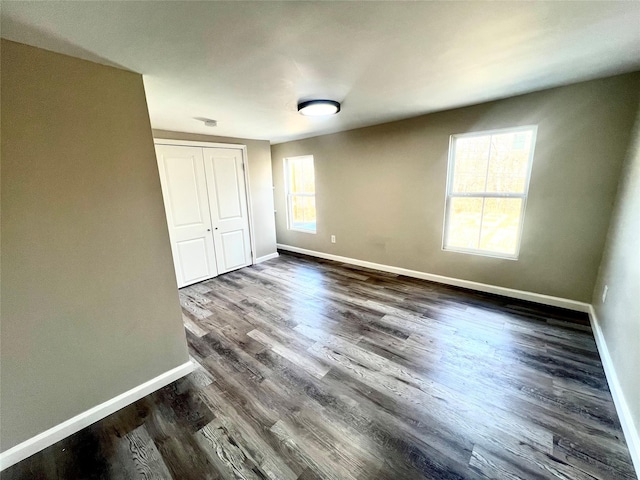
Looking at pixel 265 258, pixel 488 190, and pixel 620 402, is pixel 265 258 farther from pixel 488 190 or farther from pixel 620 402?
pixel 620 402

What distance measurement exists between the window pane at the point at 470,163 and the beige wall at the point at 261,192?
318 cm

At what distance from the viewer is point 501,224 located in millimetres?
3031

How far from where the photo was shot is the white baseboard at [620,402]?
4.27ft

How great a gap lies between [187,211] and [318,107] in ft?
8.18

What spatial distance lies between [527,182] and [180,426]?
3892 millimetres

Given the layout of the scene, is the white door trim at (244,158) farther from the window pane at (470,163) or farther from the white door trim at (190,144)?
the window pane at (470,163)

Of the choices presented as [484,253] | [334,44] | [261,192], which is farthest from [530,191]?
[261,192]

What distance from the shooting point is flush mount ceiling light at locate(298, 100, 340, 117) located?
96.7 inches

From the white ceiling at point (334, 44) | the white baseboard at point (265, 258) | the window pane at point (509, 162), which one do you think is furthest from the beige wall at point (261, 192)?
the window pane at point (509, 162)

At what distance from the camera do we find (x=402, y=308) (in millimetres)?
2943

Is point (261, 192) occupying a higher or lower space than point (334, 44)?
lower

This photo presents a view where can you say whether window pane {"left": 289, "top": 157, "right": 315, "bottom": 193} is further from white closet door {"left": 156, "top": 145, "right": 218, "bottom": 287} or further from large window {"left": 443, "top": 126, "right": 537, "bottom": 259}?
large window {"left": 443, "top": 126, "right": 537, "bottom": 259}

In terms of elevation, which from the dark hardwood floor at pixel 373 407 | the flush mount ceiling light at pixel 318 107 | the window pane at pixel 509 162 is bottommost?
the dark hardwood floor at pixel 373 407

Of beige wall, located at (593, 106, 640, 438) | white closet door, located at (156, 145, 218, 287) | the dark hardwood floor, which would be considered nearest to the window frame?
white closet door, located at (156, 145, 218, 287)
